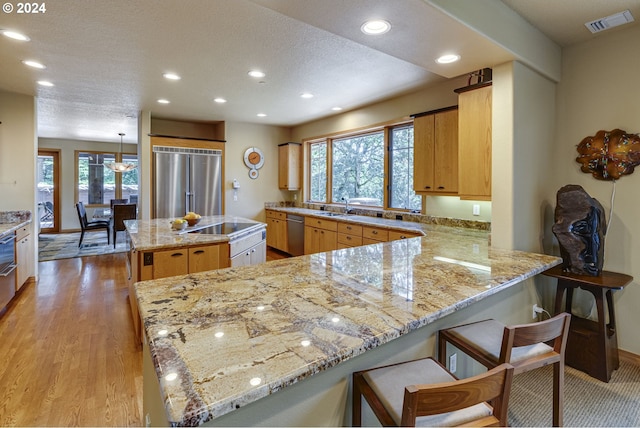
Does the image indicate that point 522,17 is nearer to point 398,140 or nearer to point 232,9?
point 232,9

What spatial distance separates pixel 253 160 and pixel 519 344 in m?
5.77

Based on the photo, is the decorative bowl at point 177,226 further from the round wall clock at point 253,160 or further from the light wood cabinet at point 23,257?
the round wall clock at point 253,160

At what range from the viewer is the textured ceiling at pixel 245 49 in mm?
1919

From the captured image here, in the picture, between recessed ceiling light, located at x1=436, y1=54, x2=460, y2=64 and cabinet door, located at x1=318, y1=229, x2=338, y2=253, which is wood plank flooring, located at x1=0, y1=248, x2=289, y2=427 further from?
recessed ceiling light, located at x1=436, y1=54, x2=460, y2=64

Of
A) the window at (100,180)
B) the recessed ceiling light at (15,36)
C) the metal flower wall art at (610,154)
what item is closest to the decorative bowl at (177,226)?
the recessed ceiling light at (15,36)

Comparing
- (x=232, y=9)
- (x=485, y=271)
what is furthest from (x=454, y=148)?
(x=232, y=9)

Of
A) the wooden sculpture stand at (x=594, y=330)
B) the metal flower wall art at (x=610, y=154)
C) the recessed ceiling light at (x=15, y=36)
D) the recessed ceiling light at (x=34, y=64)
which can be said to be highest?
the recessed ceiling light at (x=34, y=64)

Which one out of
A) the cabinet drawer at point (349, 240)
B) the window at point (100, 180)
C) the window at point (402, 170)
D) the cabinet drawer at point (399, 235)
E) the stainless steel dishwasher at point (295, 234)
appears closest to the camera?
the cabinet drawer at point (399, 235)

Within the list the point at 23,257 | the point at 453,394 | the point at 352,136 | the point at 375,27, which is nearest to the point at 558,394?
the point at 453,394

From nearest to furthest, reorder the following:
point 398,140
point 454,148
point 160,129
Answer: point 454,148, point 398,140, point 160,129

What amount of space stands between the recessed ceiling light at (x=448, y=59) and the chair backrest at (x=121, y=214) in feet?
20.9

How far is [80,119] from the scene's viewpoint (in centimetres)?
605

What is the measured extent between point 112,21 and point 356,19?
6.22ft

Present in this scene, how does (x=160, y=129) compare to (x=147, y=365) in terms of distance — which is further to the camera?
(x=160, y=129)
